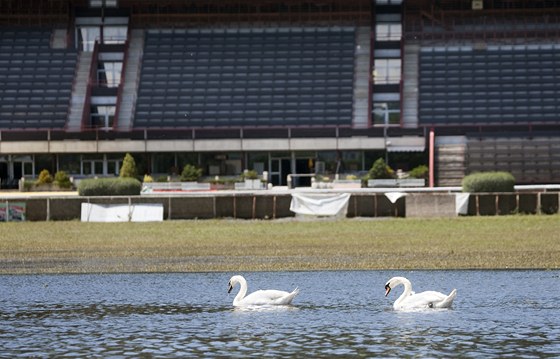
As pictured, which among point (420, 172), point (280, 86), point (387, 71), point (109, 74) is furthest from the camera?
point (109, 74)

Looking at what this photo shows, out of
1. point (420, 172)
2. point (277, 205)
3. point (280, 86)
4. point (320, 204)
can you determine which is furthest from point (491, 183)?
point (280, 86)

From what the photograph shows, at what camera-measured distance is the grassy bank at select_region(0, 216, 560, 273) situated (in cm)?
3550

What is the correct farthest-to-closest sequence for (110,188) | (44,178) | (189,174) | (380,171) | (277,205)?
(189,174) < (44,178) < (380,171) < (110,188) < (277,205)

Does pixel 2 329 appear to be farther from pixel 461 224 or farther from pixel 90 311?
pixel 461 224

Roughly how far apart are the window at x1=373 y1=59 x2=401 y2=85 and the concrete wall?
130 feet

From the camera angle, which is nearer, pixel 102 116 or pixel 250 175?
pixel 250 175

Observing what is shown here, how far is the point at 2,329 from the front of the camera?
77.2ft

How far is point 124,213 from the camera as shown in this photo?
56281 mm

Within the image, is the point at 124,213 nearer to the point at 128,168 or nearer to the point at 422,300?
the point at 128,168

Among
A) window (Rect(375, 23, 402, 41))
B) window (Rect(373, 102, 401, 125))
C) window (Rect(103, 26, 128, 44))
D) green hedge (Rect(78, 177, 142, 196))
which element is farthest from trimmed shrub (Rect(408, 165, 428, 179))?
window (Rect(103, 26, 128, 44))

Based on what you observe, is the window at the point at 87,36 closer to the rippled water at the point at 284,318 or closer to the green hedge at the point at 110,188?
the green hedge at the point at 110,188

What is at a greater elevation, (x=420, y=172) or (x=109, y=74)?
(x=109, y=74)

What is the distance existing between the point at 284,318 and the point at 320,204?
3157 centimetres

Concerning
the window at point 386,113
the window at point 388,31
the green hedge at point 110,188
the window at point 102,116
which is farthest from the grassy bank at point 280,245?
the window at point 388,31
